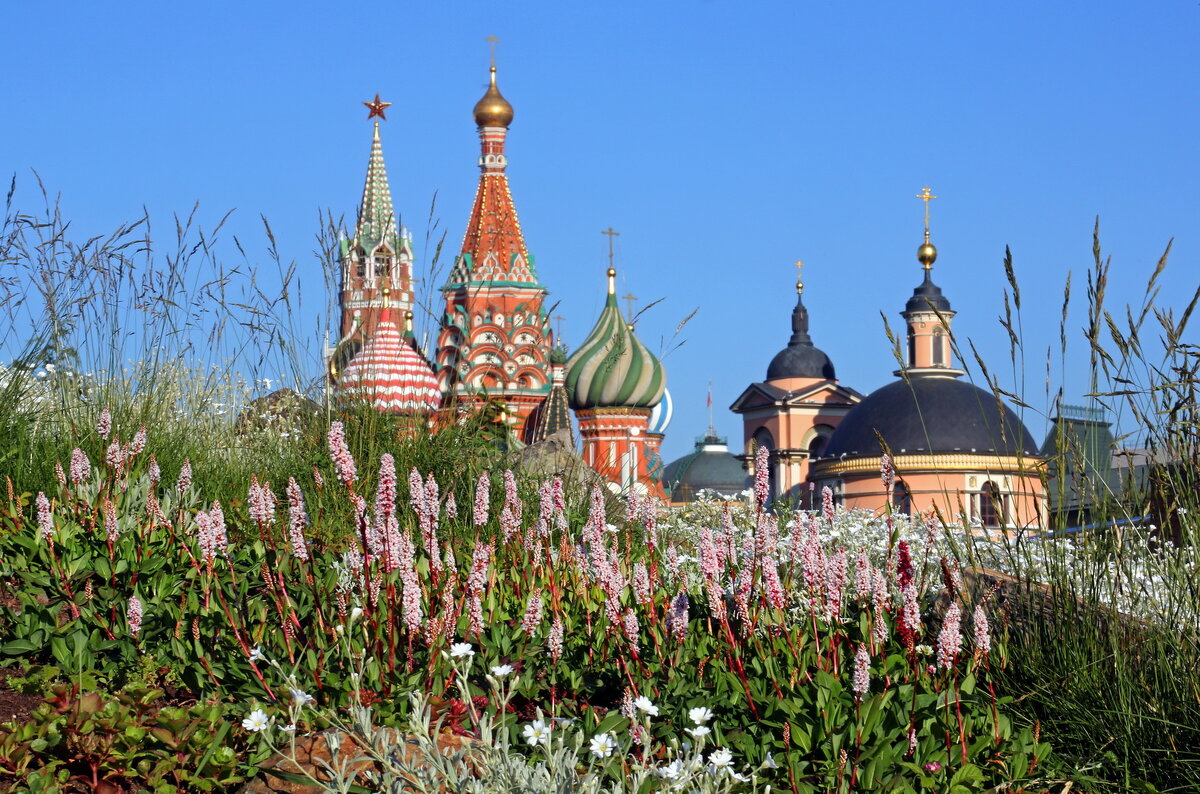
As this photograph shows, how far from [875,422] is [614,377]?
9817mm

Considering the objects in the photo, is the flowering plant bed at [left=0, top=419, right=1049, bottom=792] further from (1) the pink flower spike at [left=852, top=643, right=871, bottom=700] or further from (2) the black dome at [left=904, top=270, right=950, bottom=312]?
(2) the black dome at [left=904, top=270, right=950, bottom=312]

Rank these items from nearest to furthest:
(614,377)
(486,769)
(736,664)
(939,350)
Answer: (486,769) → (736,664) → (614,377) → (939,350)

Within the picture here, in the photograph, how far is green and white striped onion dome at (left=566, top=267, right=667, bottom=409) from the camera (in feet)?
139

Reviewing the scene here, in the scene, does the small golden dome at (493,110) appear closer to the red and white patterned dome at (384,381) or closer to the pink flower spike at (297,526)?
the red and white patterned dome at (384,381)

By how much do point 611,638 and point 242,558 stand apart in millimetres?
1456

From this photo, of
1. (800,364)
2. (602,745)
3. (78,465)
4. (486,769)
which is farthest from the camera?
(800,364)

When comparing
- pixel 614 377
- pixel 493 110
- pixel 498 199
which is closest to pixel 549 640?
pixel 614 377

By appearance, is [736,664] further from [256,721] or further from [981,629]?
[256,721]

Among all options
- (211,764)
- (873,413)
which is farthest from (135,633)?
(873,413)

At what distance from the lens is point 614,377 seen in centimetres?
4225

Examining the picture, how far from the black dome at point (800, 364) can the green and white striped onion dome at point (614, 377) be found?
23070 millimetres

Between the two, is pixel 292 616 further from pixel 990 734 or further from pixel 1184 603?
pixel 1184 603

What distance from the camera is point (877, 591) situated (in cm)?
359

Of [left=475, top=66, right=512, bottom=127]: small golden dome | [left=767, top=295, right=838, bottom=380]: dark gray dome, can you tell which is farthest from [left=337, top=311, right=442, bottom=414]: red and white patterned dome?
[left=767, top=295, right=838, bottom=380]: dark gray dome
